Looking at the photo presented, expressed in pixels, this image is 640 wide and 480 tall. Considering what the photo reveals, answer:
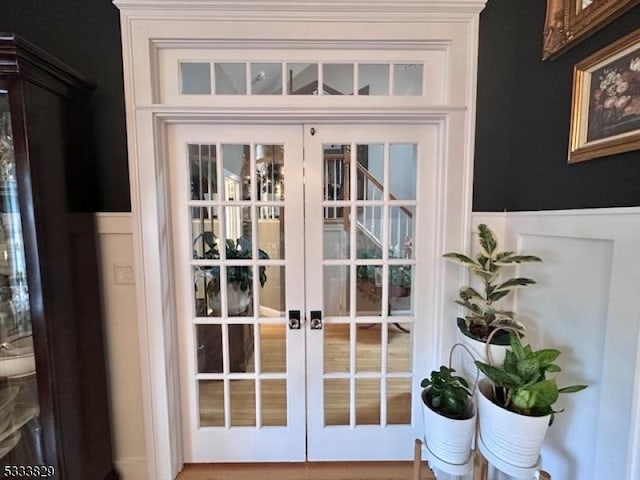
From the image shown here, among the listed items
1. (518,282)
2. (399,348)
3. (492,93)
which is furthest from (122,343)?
(492,93)

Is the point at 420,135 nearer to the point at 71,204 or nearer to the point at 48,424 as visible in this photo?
the point at 71,204

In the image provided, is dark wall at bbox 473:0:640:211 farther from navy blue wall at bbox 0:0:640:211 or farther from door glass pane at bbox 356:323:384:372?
door glass pane at bbox 356:323:384:372

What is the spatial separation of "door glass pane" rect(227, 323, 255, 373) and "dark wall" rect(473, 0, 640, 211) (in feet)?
4.86

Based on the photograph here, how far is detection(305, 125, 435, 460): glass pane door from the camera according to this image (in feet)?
5.82

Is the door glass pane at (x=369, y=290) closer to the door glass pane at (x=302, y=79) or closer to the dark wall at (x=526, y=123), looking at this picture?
the dark wall at (x=526, y=123)

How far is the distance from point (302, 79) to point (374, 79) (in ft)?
1.25

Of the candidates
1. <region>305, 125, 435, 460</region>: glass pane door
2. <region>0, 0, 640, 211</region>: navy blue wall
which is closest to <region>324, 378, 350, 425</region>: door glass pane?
<region>305, 125, 435, 460</region>: glass pane door

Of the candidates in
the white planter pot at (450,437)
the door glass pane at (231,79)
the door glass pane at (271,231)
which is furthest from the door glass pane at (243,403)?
the door glass pane at (231,79)

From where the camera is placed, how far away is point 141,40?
1.59 metres

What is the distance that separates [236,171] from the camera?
5.86 feet

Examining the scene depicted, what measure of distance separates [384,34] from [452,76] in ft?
1.34

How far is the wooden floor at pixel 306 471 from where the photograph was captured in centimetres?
185

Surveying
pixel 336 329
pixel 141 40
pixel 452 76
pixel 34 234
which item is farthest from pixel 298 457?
pixel 141 40

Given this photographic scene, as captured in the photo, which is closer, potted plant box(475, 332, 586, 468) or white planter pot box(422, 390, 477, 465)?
potted plant box(475, 332, 586, 468)
